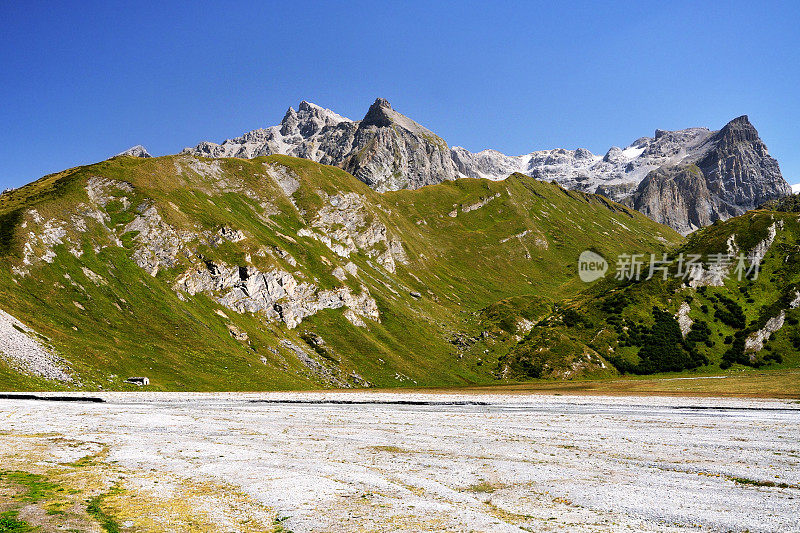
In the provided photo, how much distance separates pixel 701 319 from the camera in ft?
448

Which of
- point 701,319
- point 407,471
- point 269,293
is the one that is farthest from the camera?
point 269,293

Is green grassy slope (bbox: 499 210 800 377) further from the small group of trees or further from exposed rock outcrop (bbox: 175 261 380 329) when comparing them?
exposed rock outcrop (bbox: 175 261 380 329)

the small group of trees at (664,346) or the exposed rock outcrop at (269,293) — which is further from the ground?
the exposed rock outcrop at (269,293)

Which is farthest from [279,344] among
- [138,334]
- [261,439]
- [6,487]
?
[6,487]

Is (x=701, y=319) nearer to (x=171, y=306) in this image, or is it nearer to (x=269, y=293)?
(x=269, y=293)

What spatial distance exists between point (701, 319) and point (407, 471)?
454 feet

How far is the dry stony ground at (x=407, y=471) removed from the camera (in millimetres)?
18953

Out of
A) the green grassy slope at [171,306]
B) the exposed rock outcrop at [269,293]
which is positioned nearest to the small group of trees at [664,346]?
the green grassy slope at [171,306]

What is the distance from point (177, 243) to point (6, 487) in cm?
14081

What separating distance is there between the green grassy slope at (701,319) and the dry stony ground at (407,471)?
8144 centimetres

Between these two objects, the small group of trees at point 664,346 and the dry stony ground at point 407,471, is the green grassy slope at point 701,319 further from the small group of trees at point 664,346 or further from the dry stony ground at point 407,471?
the dry stony ground at point 407,471

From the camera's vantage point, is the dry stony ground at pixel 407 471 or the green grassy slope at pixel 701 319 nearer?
the dry stony ground at pixel 407 471

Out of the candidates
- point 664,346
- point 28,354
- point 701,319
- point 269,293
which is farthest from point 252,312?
point 701,319

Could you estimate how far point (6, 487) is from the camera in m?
21.4
